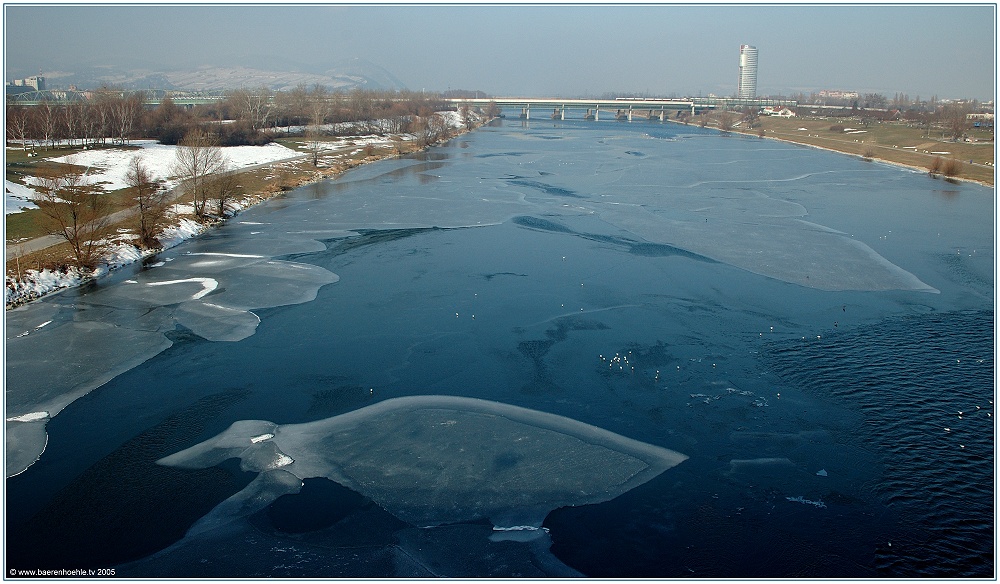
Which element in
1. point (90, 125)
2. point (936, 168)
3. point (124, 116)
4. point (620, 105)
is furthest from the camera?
point (620, 105)

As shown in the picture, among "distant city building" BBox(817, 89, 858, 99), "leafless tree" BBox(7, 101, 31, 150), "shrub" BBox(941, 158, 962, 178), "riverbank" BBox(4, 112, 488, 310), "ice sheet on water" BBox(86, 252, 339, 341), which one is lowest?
"ice sheet on water" BBox(86, 252, 339, 341)

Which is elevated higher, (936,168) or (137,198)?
(936,168)

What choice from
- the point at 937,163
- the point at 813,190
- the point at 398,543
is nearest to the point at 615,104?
the point at 937,163

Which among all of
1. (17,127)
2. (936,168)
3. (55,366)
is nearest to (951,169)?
(936,168)

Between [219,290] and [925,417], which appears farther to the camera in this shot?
[219,290]

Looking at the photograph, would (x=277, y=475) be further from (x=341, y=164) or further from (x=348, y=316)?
(x=341, y=164)

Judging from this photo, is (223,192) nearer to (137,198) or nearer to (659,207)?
(137,198)

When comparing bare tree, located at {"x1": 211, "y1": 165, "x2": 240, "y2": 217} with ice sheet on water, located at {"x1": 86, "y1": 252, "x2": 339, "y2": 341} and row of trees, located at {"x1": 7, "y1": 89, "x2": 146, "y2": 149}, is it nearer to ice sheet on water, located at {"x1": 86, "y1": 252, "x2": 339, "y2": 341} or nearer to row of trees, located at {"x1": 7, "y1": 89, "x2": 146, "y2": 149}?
ice sheet on water, located at {"x1": 86, "y1": 252, "x2": 339, "y2": 341}

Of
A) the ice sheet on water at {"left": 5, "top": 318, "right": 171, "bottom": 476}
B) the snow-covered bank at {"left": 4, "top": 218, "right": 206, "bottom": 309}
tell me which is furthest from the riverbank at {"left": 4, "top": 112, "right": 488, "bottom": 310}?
the ice sheet on water at {"left": 5, "top": 318, "right": 171, "bottom": 476}
